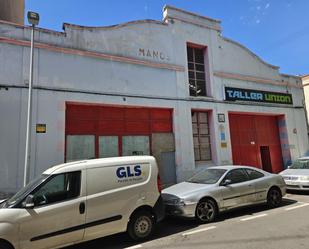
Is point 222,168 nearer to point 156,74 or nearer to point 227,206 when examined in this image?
point 227,206

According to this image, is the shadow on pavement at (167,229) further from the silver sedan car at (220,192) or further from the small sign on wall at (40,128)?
the small sign on wall at (40,128)

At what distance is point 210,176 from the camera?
7973 millimetres

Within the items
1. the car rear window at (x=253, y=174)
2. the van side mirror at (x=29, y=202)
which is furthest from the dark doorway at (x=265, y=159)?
the van side mirror at (x=29, y=202)

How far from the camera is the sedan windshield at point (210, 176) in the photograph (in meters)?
7.66

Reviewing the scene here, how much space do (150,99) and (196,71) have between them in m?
3.77

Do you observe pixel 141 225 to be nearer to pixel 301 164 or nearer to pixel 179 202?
pixel 179 202

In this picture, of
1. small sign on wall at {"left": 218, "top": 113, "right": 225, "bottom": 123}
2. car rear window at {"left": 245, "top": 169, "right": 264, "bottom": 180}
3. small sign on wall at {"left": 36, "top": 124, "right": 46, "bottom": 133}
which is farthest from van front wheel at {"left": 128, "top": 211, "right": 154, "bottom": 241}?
small sign on wall at {"left": 218, "top": 113, "right": 225, "bottom": 123}

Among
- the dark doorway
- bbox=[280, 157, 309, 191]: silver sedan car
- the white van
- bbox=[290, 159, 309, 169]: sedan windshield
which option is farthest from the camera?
the dark doorway

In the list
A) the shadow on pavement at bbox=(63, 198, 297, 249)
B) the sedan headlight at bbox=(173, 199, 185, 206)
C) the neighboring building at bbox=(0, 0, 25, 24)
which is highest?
the neighboring building at bbox=(0, 0, 25, 24)

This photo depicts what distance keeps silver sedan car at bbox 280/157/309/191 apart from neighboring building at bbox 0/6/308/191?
3174mm

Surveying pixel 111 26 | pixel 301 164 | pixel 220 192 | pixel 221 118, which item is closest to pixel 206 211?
pixel 220 192

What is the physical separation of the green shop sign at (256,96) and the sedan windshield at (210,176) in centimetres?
690

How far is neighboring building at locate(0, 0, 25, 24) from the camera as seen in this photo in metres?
13.2

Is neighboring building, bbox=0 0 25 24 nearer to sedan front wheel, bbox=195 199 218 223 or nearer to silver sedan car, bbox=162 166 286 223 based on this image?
silver sedan car, bbox=162 166 286 223
